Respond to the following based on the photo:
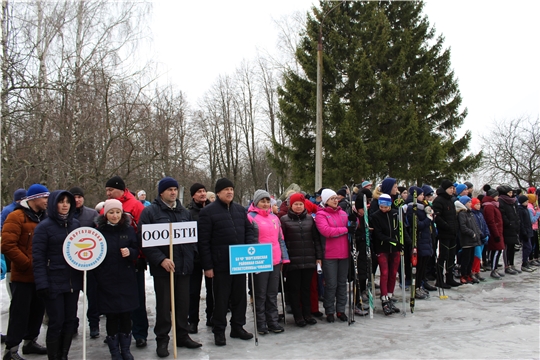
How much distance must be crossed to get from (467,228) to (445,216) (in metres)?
1.11

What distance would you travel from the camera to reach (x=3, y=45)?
9.41 metres

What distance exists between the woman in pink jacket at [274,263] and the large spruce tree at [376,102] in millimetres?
14485

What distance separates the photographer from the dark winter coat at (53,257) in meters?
4.59

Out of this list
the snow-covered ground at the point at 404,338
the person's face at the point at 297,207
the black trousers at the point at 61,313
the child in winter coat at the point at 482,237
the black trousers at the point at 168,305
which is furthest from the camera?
the child in winter coat at the point at 482,237

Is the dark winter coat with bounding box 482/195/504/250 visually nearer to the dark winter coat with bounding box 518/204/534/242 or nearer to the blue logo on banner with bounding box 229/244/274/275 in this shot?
the dark winter coat with bounding box 518/204/534/242

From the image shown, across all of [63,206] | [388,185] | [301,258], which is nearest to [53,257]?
[63,206]

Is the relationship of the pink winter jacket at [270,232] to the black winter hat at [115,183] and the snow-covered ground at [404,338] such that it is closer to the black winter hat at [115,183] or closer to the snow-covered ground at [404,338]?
the snow-covered ground at [404,338]

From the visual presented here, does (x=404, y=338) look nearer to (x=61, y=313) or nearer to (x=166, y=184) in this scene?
(x=166, y=184)

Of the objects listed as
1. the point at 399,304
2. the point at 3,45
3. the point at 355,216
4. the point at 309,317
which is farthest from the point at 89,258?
the point at 3,45

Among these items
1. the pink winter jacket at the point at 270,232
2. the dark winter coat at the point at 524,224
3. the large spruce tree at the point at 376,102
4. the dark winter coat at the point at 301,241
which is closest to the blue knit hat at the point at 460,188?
the dark winter coat at the point at 524,224

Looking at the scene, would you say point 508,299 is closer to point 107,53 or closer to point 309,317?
point 309,317

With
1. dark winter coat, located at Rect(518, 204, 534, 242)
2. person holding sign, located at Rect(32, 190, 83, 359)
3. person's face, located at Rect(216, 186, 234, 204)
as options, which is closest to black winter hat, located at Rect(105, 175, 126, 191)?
person holding sign, located at Rect(32, 190, 83, 359)

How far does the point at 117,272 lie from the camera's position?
5.01 metres

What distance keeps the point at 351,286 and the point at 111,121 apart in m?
11.5
